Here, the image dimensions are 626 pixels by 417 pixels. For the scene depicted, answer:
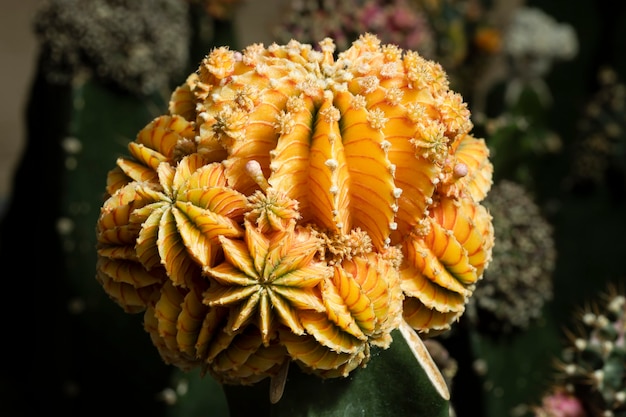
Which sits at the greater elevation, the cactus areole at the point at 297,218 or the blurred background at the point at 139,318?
the cactus areole at the point at 297,218

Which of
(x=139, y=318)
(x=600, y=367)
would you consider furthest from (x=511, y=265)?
(x=139, y=318)

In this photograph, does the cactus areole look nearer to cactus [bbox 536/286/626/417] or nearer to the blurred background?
the blurred background

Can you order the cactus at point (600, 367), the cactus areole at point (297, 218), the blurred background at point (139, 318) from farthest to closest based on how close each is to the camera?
1. the blurred background at point (139, 318)
2. the cactus at point (600, 367)
3. the cactus areole at point (297, 218)

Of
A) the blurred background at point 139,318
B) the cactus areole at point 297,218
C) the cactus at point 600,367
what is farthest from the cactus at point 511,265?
the cactus areole at point 297,218

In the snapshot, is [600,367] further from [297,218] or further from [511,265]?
[297,218]

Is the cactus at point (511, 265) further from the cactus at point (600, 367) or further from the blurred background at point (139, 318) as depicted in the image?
the cactus at point (600, 367)

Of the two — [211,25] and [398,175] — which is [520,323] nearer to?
[398,175]
